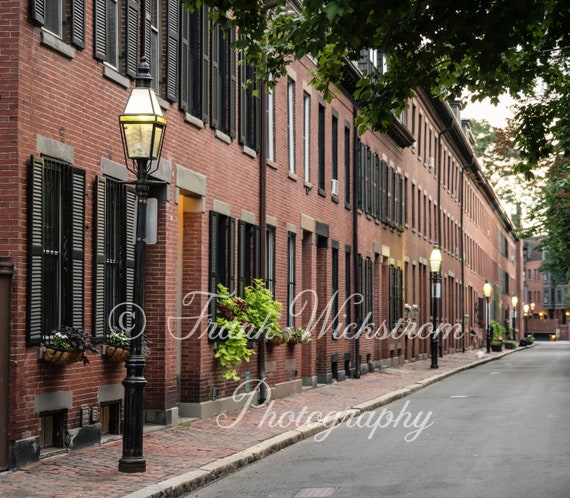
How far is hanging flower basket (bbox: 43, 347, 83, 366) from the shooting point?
12.1 m

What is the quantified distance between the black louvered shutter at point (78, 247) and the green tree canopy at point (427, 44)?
2.45 metres

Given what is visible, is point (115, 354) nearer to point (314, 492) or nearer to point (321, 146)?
point (314, 492)

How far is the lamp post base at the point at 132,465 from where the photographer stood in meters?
11.1

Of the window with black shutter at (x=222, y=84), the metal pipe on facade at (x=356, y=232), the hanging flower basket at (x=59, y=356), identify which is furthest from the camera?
the metal pipe on facade at (x=356, y=232)

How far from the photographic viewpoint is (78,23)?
43.5 ft

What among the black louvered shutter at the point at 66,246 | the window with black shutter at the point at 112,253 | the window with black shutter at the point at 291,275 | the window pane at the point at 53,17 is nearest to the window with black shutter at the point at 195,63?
the window with black shutter at the point at 112,253

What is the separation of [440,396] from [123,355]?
1202 centimetres

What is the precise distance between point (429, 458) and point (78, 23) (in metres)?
6.49

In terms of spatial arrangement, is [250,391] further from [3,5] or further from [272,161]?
[3,5]

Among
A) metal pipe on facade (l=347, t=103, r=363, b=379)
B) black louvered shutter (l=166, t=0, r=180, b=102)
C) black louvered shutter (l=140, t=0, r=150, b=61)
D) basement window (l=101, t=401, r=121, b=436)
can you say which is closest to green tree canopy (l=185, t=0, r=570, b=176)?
black louvered shutter (l=140, t=0, r=150, b=61)

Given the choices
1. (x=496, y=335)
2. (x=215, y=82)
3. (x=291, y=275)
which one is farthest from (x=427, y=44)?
(x=496, y=335)

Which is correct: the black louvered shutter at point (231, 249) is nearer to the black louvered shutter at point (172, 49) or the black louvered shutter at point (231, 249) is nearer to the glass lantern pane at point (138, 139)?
the black louvered shutter at point (172, 49)

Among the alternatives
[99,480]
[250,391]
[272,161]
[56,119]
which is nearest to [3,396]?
[99,480]

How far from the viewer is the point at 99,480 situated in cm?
1072
